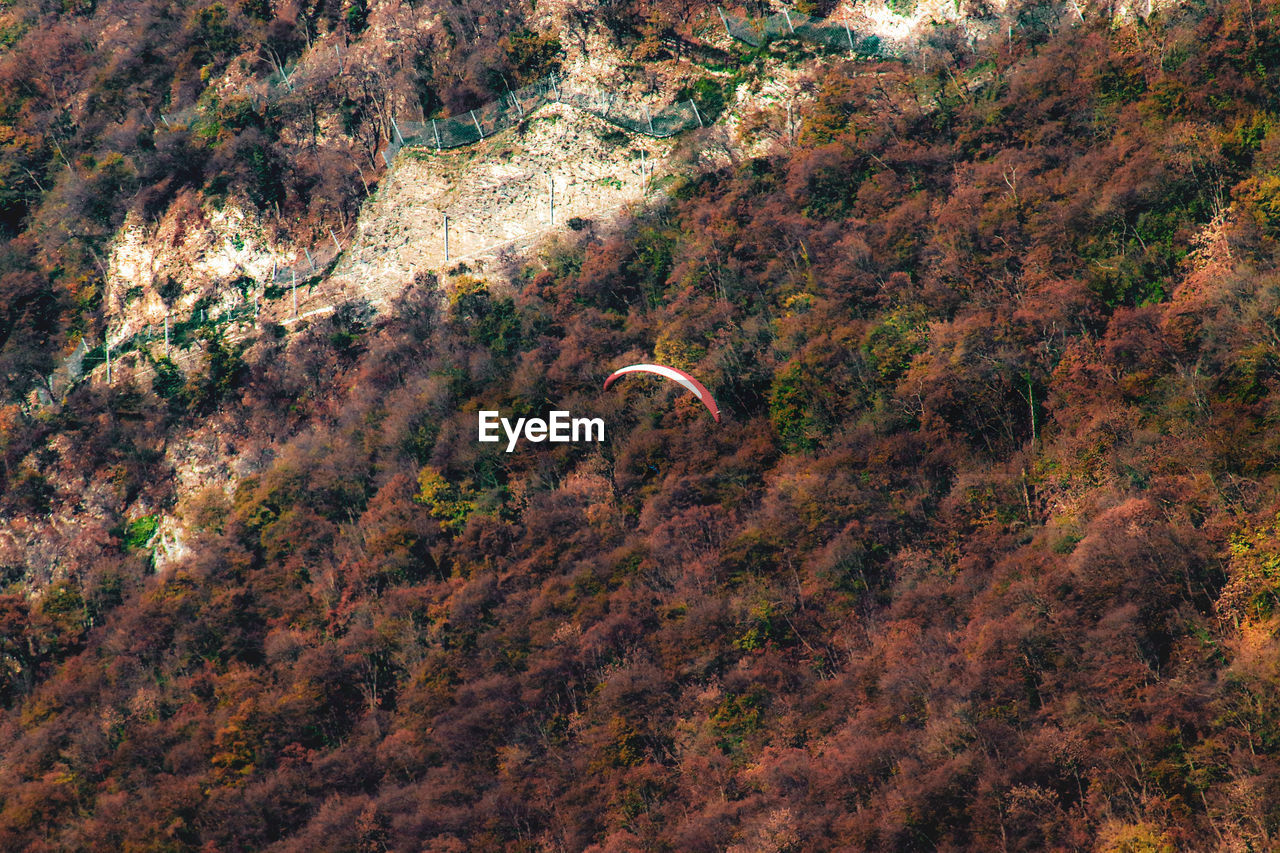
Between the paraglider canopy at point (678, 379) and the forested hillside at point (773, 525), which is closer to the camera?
the forested hillside at point (773, 525)

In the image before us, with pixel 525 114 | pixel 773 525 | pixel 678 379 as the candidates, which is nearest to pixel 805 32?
pixel 525 114

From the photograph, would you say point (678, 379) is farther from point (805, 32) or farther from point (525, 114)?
point (805, 32)

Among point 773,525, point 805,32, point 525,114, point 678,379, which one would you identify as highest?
point 805,32

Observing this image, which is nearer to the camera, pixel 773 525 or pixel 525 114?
pixel 773 525

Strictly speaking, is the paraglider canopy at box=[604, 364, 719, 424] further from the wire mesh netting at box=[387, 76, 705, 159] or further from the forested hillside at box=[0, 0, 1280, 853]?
the wire mesh netting at box=[387, 76, 705, 159]

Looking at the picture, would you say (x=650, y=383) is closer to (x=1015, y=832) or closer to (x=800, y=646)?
(x=800, y=646)

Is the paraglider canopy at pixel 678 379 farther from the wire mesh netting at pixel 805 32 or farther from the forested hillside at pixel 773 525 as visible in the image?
the wire mesh netting at pixel 805 32

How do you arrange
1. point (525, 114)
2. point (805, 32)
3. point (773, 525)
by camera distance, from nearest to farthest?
point (773, 525) < point (805, 32) < point (525, 114)

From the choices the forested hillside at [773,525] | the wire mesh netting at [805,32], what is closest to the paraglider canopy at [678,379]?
the forested hillside at [773,525]
